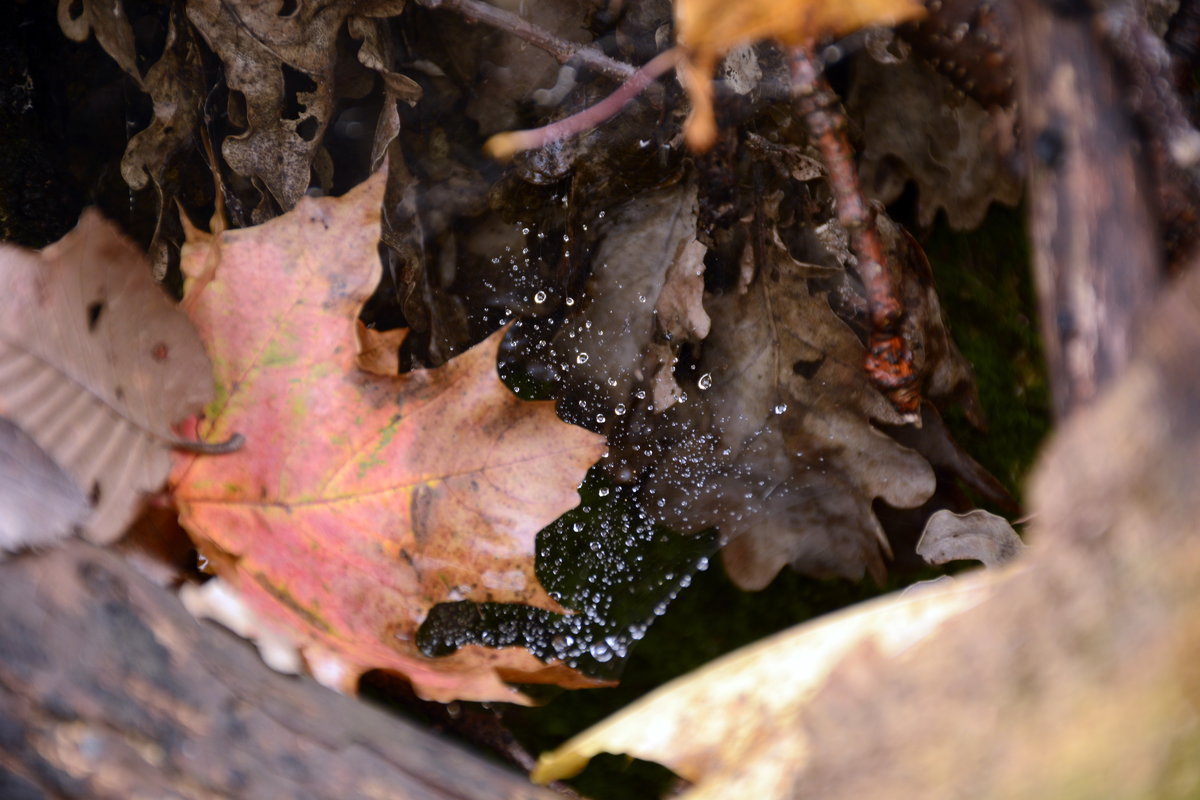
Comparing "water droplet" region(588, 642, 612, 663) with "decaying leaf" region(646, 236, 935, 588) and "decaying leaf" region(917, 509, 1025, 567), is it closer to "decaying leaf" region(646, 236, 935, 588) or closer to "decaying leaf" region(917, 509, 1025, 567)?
"decaying leaf" region(646, 236, 935, 588)

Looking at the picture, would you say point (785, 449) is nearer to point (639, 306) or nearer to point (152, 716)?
point (639, 306)

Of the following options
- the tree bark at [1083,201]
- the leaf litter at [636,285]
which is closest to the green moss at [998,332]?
the leaf litter at [636,285]

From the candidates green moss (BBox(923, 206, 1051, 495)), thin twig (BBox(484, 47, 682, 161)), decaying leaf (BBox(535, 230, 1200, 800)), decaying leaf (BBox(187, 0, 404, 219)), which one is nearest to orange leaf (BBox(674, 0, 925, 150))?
thin twig (BBox(484, 47, 682, 161))

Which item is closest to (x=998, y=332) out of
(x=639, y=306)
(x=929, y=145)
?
(x=929, y=145)

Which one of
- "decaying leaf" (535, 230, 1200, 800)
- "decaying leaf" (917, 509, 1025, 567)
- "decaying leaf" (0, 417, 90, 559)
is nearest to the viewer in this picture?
"decaying leaf" (535, 230, 1200, 800)

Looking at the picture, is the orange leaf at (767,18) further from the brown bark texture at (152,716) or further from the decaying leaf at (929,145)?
the brown bark texture at (152,716)

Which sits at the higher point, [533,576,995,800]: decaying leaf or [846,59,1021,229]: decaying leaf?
[846,59,1021,229]: decaying leaf
